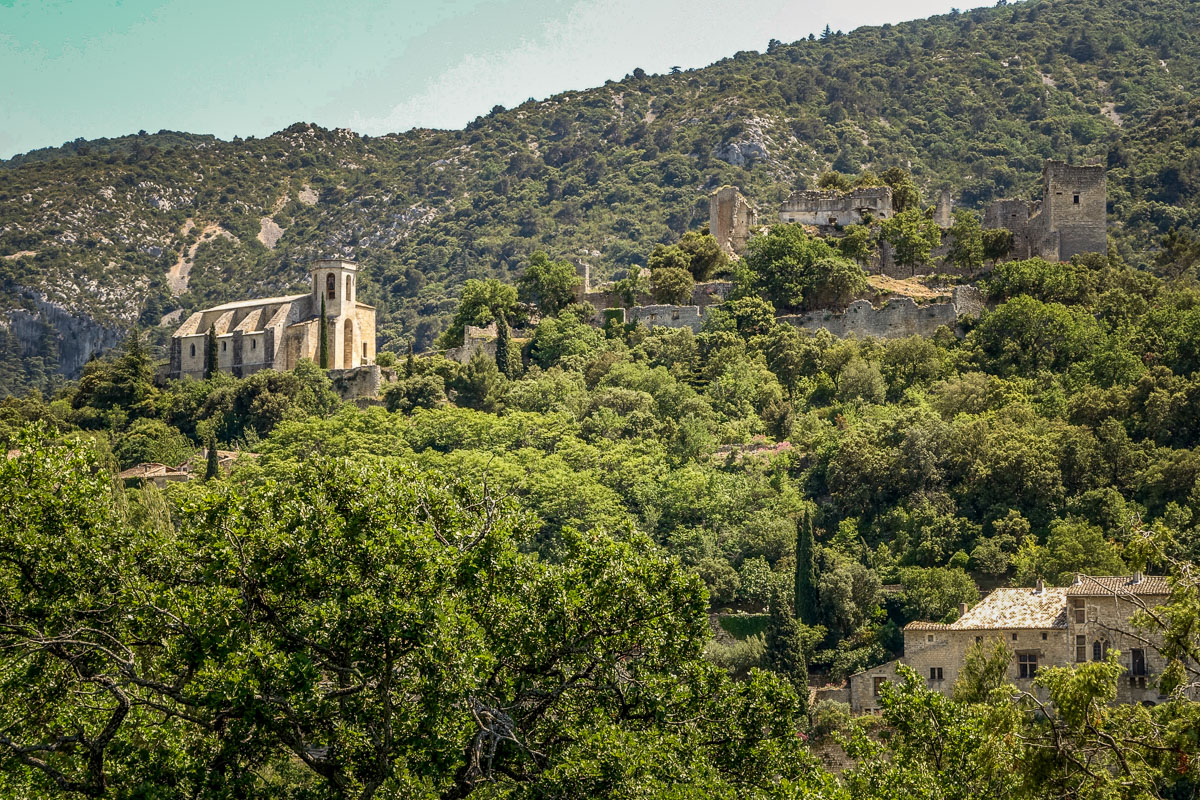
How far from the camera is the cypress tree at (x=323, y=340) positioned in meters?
70.9

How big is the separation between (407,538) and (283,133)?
150 metres

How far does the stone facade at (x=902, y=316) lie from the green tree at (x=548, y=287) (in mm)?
12231

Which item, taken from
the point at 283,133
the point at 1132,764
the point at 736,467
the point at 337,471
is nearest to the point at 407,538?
the point at 337,471

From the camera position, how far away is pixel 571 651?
20641 millimetres

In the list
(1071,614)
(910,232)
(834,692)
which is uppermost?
(910,232)

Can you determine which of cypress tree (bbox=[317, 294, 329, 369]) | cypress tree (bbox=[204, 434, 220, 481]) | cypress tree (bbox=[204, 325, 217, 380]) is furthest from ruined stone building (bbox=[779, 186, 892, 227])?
cypress tree (bbox=[204, 434, 220, 481])

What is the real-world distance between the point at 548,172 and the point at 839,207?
252 ft

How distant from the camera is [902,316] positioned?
6216 cm

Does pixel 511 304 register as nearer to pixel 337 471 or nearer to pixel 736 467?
pixel 736 467

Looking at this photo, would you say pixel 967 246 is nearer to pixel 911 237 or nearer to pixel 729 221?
pixel 911 237

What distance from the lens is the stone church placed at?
236ft

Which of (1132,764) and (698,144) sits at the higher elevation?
(698,144)

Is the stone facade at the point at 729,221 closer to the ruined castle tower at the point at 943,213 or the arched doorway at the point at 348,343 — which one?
the ruined castle tower at the point at 943,213

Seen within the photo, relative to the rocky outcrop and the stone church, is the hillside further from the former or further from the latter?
the stone church
